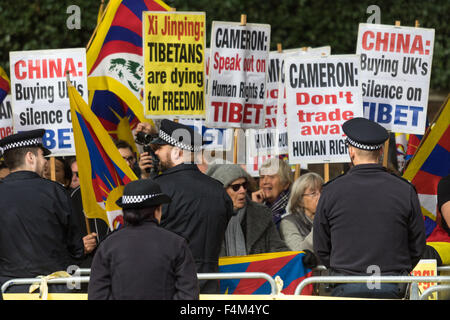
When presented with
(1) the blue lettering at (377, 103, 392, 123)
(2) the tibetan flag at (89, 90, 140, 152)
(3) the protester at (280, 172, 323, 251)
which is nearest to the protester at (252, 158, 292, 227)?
(3) the protester at (280, 172, 323, 251)

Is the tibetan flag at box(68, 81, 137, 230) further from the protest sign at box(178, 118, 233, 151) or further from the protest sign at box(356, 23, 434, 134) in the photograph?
the protest sign at box(356, 23, 434, 134)

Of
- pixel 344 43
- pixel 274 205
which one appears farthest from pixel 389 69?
pixel 344 43

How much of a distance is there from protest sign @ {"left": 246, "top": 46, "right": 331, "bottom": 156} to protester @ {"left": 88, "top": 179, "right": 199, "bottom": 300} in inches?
237

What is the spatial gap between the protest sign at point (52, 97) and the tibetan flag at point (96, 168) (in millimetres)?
1520

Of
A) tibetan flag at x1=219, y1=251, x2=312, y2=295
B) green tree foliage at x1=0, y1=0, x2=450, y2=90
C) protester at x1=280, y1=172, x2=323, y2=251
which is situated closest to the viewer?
tibetan flag at x1=219, y1=251, x2=312, y2=295

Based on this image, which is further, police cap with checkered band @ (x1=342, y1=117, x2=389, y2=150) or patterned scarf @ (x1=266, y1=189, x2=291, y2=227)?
patterned scarf @ (x1=266, y1=189, x2=291, y2=227)

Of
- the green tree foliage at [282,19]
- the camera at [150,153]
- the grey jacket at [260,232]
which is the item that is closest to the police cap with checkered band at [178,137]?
the camera at [150,153]

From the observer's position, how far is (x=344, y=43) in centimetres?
2042

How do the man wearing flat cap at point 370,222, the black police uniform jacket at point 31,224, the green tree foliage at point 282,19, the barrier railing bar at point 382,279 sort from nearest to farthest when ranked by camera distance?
the barrier railing bar at point 382,279 → the man wearing flat cap at point 370,222 → the black police uniform jacket at point 31,224 → the green tree foliage at point 282,19

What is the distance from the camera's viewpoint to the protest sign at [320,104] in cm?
1019

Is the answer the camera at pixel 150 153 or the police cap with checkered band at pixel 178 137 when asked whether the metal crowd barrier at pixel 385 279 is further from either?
the camera at pixel 150 153

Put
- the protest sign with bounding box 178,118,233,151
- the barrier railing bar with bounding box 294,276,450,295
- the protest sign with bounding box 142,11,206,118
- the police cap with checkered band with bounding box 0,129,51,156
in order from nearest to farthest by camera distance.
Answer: the barrier railing bar with bounding box 294,276,450,295 < the police cap with checkered band with bounding box 0,129,51,156 < the protest sign with bounding box 142,11,206,118 < the protest sign with bounding box 178,118,233,151

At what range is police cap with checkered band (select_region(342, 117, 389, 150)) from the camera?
23.1ft

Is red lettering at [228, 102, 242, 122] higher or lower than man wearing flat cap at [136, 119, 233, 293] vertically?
higher
